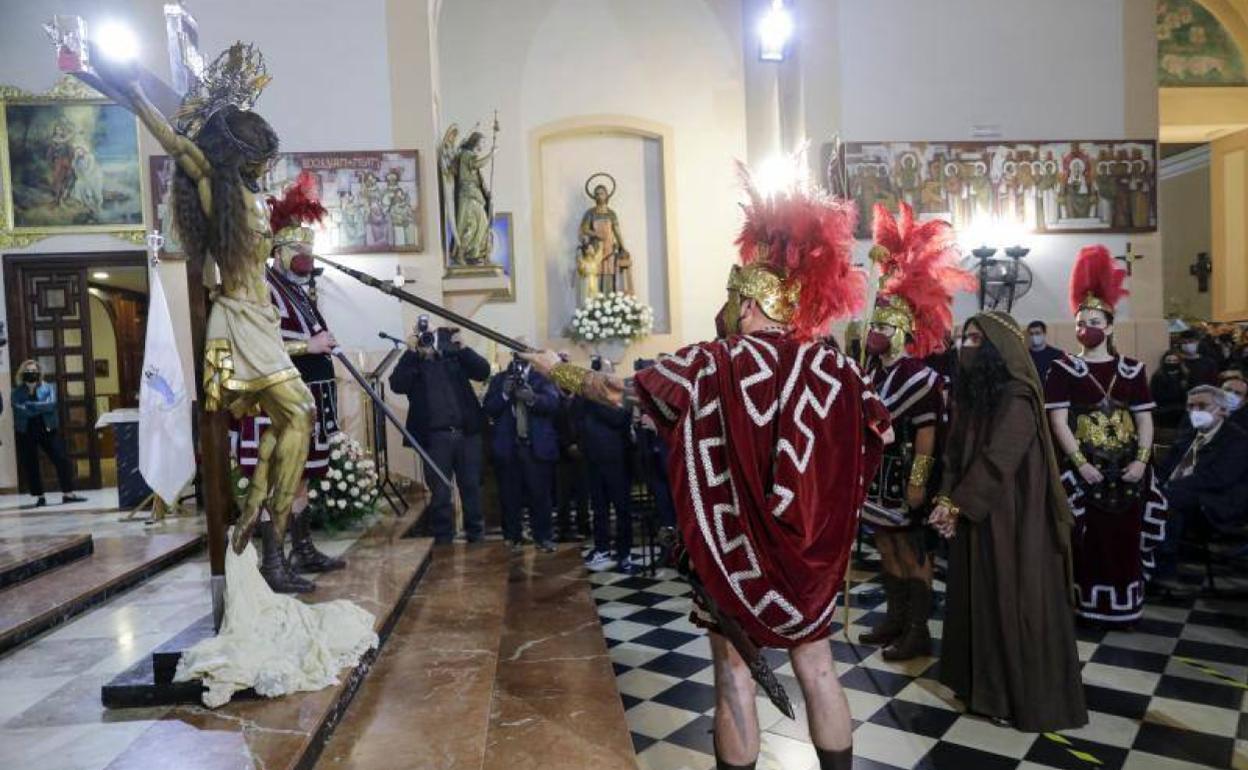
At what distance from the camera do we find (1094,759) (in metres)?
3.12

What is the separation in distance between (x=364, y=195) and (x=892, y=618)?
634cm

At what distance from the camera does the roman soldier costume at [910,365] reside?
4195 millimetres

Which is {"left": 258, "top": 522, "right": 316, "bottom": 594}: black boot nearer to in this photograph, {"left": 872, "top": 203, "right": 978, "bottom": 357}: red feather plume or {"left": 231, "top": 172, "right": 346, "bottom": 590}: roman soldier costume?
{"left": 231, "top": 172, "right": 346, "bottom": 590}: roman soldier costume

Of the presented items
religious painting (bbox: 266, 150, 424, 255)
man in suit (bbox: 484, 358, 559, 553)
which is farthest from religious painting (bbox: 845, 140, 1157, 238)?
religious painting (bbox: 266, 150, 424, 255)

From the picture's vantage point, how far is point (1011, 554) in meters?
3.37

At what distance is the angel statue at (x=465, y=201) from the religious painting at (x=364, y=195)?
38 centimetres

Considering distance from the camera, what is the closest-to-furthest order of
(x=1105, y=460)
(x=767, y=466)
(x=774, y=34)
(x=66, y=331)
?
(x=767, y=466) < (x=1105, y=460) < (x=774, y=34) < (x=66, y=331)

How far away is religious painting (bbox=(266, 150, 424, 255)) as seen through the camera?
8000mm

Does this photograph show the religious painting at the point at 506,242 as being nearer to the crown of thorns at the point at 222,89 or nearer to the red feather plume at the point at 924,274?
the red feather plume at the point at 924,274

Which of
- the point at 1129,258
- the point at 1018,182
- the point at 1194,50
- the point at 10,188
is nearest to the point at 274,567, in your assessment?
the point at 10,188

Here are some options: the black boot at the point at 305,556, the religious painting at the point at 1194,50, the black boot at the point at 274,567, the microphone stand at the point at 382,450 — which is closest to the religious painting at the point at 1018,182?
the religious painting at the point at 1194,50

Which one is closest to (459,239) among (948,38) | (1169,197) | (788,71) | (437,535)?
(437,535)

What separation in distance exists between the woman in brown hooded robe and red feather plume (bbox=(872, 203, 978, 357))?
2.51ft

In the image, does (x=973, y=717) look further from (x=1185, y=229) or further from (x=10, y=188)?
(x=1185, y=229)
